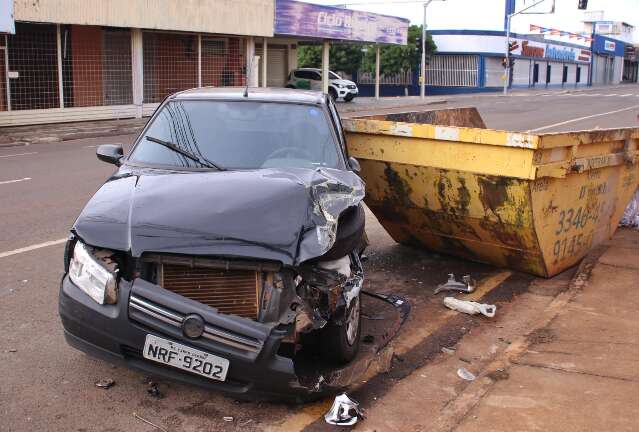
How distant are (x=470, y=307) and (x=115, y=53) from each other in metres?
21.6

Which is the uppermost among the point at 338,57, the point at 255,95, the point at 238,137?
the point at 338,57

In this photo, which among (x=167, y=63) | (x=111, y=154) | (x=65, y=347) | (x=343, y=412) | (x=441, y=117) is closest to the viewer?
(x=343, y=412)

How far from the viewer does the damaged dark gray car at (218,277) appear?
3.73 meters

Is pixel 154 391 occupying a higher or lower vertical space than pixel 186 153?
lower

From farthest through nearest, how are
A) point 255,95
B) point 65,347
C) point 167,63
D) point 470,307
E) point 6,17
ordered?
point 167,63 → point 6,17 → point 470,307 → point 255,95 → point 65,347

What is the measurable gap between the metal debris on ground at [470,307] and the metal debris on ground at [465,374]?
115cm

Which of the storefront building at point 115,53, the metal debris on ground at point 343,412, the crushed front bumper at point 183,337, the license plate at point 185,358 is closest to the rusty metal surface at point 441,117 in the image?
the metal debris on ground at point 343,412

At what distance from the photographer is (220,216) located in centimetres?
399

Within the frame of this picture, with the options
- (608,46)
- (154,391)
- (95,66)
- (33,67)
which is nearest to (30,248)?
(154,391)

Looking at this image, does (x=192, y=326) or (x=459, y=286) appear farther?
(x=459, y=286)

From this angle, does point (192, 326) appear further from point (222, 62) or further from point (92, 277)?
point (222, 62)

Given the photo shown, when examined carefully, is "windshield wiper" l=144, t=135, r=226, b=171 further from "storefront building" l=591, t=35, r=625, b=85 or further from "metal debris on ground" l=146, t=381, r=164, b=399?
"storefront building" l=591, t=35, r=625, b=85

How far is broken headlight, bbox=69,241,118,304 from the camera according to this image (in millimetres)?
3818

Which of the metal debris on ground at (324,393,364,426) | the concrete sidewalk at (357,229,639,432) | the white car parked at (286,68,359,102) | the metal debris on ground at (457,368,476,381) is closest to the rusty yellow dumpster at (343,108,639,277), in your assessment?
the concrete sidewalk at (357,229,639,432)
